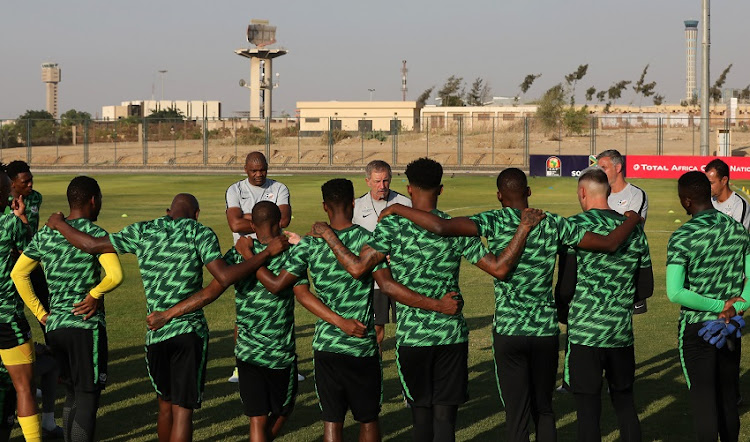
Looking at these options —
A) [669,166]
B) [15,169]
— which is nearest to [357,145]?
[669,166]

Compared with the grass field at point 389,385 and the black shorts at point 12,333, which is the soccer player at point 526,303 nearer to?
the grass field at point 389,385

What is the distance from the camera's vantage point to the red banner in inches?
1619

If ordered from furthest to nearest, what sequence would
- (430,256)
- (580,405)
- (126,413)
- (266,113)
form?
(266,113) → (126,413) → (580,405) → (430,256)

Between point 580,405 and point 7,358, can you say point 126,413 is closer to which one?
point 7,358

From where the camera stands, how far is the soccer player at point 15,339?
691cm

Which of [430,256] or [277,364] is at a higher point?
[430,256]

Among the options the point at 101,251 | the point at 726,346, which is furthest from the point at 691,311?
the point at 101,251

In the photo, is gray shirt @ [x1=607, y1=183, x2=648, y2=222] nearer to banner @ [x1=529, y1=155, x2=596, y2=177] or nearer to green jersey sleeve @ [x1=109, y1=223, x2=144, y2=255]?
green jersey sleeve @ [x1=109, y1=223, x2=144, y2=255]

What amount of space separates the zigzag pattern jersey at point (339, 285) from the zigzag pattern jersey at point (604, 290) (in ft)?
4.74

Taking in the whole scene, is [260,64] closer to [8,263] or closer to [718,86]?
[718,86]

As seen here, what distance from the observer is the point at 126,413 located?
28.9 ft

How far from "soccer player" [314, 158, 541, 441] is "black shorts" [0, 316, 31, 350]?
241cm

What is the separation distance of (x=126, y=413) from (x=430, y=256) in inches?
153

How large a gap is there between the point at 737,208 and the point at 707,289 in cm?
255
